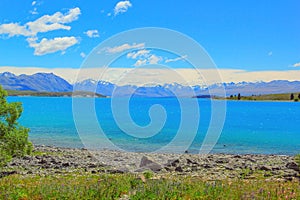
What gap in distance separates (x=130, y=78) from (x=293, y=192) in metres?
10.8

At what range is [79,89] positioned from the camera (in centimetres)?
2272

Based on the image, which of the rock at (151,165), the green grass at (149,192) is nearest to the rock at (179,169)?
the rock at (151,165)

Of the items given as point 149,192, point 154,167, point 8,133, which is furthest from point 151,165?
point 149,192

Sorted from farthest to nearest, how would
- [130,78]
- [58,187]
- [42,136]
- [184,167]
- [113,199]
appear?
1. [42,136]
2. [184,167]
3. [130,78]
4. [58,187]
5. [113,199]

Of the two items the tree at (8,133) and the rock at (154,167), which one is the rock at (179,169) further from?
the tree at (8,133)

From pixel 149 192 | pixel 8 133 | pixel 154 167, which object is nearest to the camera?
pixel 149 192

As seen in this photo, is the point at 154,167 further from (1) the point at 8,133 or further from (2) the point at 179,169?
(1) the point at 8,133

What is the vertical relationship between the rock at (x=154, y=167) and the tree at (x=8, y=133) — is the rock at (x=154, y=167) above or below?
below

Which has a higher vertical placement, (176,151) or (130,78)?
(130,78)

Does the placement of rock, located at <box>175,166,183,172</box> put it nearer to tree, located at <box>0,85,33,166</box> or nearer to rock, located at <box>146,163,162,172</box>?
rock, located at <box>146,163,162,172</box>

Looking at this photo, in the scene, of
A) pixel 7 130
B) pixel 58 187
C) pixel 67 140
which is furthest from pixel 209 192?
A: pixel 67 140

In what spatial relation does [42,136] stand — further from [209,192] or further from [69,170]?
[209,192]

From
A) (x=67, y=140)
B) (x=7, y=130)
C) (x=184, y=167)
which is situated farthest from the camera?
(x=67, y=140)

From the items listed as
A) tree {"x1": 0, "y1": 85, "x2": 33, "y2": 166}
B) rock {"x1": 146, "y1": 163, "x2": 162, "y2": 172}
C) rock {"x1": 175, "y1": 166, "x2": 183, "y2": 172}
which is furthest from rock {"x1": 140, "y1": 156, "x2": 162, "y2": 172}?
tree {"x1": 0, "y1": 85, "x2": 33, "y2": 166}
